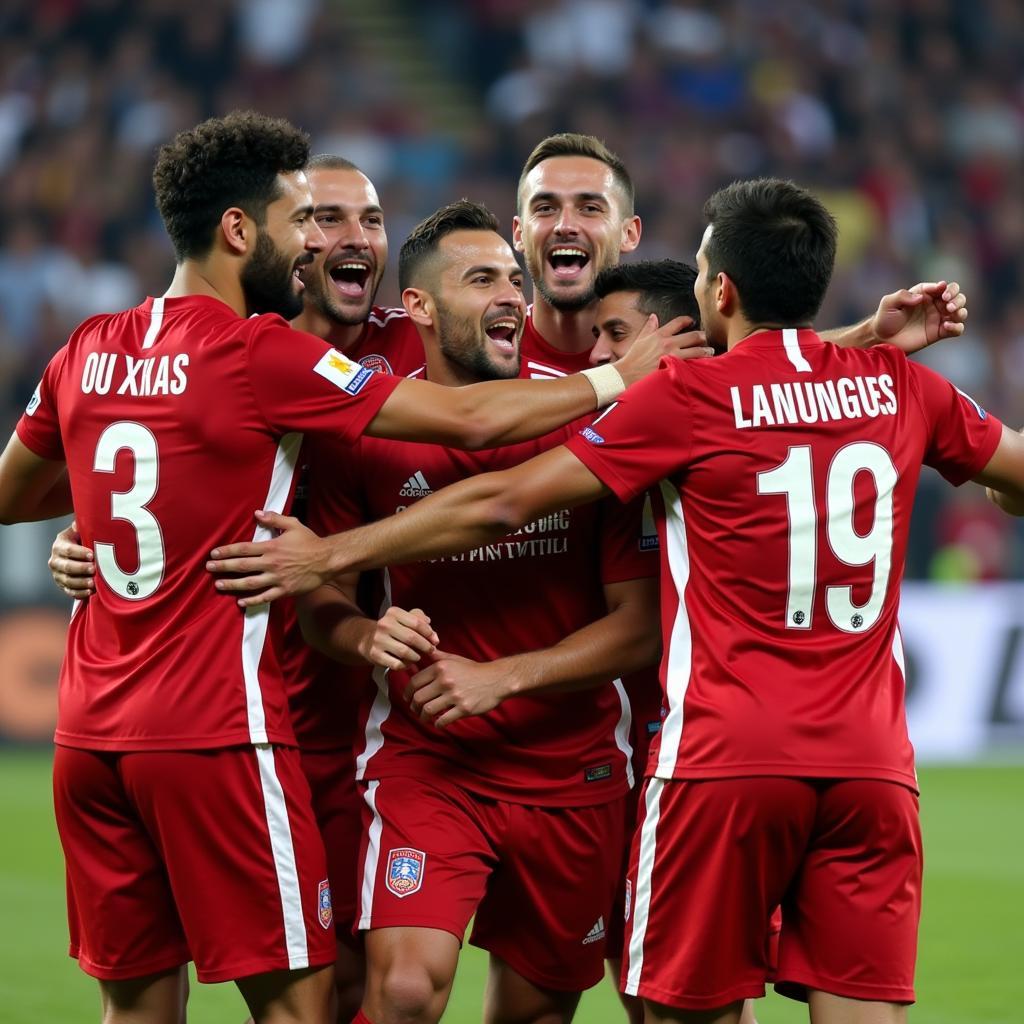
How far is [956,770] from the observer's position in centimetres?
1150

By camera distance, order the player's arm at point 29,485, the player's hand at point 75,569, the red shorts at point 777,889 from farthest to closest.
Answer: the player's arm at point 29,485, the player's hand at point 75,569, the red shorts at point 777,889

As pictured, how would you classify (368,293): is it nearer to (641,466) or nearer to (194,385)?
(194,385)

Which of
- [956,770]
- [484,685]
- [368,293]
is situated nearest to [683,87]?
[956,770]

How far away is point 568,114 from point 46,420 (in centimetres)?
1287

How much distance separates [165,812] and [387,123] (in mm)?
13338

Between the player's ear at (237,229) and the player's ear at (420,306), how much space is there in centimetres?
67

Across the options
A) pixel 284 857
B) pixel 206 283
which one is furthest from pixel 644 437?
pixel 284 857

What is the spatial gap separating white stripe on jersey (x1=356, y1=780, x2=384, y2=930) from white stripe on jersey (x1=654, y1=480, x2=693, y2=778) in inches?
33.3

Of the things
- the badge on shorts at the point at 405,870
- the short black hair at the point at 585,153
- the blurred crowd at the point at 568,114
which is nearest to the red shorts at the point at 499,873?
the badge on shorts at the point at 405,870

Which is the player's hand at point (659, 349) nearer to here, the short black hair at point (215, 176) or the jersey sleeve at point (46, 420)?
the short black hair at point (215, 176)

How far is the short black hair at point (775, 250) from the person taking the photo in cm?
391

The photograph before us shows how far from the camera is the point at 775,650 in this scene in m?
3.76

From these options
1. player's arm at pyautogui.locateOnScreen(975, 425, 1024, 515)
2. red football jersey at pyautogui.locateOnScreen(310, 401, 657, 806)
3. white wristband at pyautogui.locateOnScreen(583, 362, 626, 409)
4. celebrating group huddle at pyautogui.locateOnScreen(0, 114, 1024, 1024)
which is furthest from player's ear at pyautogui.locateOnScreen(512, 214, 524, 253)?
player's arm at pyautogui.locateOnScreen(975, 425, 1024, 515)

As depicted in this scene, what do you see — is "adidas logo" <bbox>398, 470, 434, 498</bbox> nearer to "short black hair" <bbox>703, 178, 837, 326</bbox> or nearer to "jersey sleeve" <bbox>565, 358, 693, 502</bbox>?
"jersey sleeve" <bbox>565, 358, 693, 502</bbox>
